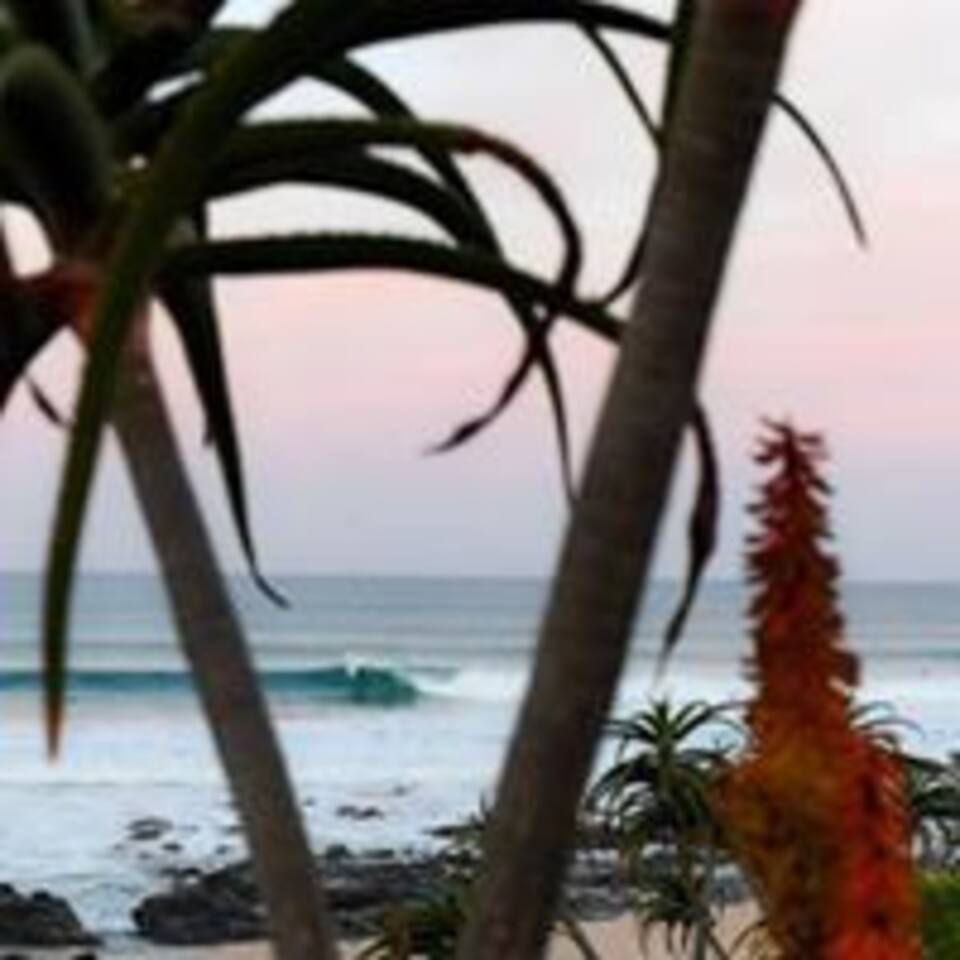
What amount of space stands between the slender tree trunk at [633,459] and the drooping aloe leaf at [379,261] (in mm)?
408

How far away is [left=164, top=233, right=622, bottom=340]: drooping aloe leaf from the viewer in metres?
3.13

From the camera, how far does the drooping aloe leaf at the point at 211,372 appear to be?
3.50 metres

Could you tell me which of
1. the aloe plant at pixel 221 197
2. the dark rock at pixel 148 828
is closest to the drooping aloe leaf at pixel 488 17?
the aloe plant at pixel 221 197

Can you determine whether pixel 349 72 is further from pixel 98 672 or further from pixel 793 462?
pixel 98 672

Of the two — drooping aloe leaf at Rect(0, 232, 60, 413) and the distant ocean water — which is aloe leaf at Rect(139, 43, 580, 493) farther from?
the distant ocean water

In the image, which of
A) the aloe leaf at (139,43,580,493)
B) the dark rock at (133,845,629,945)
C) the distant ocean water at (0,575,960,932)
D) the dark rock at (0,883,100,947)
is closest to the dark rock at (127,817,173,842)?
the distant ocean water at (0,575,960,932)

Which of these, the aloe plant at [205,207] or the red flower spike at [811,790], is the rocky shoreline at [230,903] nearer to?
the aloe plant at [205,207]

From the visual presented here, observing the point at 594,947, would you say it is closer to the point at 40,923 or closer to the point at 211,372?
the point at 40,923

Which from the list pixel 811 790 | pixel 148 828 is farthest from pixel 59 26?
pixel 148 828

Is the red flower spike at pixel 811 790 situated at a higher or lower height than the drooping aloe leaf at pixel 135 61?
lower

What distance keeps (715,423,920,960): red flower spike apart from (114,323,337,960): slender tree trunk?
1.93ft

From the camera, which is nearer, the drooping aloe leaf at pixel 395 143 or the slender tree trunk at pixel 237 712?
the drooping aloe leaf at pixel 395 143

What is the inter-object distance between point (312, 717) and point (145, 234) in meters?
58.6

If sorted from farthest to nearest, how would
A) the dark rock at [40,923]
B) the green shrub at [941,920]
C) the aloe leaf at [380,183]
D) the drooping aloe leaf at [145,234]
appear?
the dark rock at [40,923]
the green shrub at [941,920]
the aloe leaf at [380,183]
the drooping aloe leaf at [145,234]
